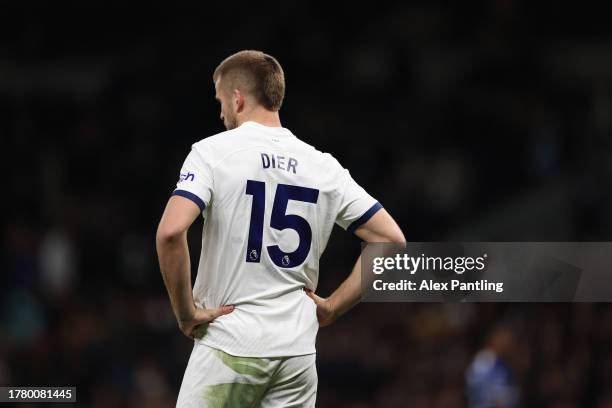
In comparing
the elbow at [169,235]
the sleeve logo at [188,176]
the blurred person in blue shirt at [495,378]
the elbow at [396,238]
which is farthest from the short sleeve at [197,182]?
the blurred person in blue shirt at [495,378]

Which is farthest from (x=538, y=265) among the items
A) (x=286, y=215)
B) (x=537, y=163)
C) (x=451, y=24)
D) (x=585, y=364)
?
(x=451, y=24)

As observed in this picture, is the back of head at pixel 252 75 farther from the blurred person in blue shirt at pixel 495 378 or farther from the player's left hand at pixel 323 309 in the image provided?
the blurred person in blue shirt at pixel 495 378

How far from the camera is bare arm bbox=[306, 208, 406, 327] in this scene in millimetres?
3954

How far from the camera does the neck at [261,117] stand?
3.89 metres

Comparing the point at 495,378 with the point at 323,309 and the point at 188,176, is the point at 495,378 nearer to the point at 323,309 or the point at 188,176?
the point at 323,309

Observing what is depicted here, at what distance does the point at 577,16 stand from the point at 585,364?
639 centimetres

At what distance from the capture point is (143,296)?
10.6 meters

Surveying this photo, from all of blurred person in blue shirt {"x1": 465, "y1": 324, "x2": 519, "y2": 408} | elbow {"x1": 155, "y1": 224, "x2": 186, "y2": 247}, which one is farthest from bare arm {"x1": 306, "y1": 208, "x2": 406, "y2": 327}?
blurred person in blue shirt {"x1": 465, "y1": 324, "x2": 519, "y2": 408}

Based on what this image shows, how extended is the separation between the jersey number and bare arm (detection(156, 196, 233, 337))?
0.21 m

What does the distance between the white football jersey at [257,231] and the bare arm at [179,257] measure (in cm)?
4

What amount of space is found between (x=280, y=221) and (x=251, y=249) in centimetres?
14

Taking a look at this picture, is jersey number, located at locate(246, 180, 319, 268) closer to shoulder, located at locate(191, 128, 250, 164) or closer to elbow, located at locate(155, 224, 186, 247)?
shoulder, located at locate(191, 128, 250, 164)

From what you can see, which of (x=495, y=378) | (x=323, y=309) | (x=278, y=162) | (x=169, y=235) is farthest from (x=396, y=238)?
(x=495, y=378)

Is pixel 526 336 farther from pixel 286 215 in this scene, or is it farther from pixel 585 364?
→ pixel 286 215
